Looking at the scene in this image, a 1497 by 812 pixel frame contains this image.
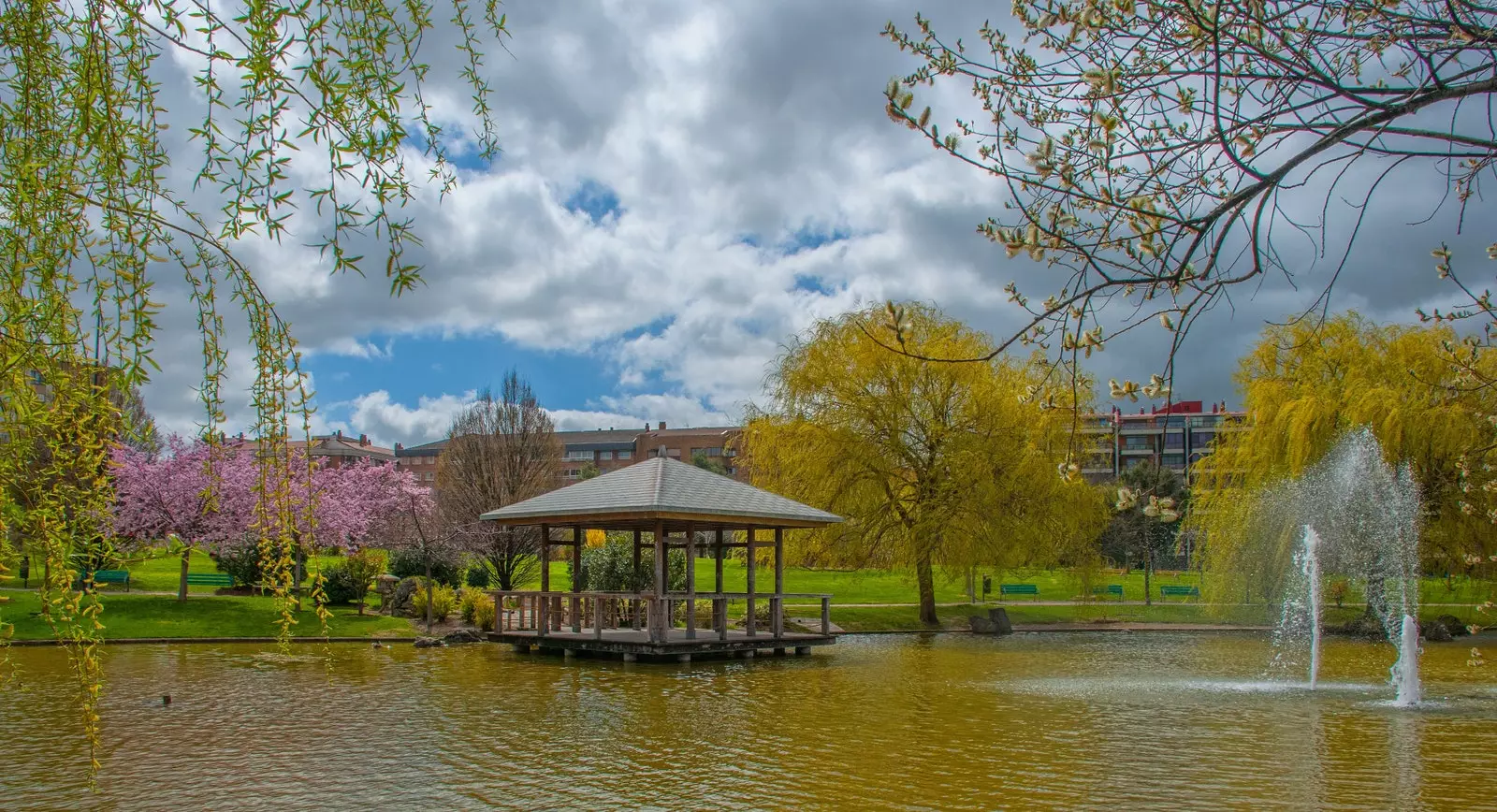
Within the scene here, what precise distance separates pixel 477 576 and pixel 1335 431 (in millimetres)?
22828

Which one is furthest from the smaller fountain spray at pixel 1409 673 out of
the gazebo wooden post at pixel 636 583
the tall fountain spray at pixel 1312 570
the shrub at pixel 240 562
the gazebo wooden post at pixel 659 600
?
the shrub at pixel 240 562

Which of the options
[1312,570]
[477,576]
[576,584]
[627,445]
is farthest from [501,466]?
[627,445]

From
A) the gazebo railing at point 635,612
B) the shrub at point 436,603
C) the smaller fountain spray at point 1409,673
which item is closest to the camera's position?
the smaller fountain spray at point 1409,673

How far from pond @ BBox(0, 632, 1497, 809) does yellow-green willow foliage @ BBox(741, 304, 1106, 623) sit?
7.04 m

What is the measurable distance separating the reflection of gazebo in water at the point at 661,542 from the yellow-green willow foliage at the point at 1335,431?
10765 millimetres

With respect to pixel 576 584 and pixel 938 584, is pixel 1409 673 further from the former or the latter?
pixel 938 584

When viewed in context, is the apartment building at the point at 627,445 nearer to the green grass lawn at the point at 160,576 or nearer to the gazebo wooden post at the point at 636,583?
the green grass lawn at the point at 160,576

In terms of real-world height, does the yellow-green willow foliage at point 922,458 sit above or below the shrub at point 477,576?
above

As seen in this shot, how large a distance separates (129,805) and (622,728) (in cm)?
455

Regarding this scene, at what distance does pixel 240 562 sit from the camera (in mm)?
26109

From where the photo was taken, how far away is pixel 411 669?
15781 mm

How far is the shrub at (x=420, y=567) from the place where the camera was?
27.0m

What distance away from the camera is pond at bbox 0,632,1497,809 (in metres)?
8.20

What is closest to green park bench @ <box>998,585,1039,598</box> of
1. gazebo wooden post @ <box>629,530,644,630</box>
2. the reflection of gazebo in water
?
gazebo wooden post @ <box>629,530,644,630</box>
